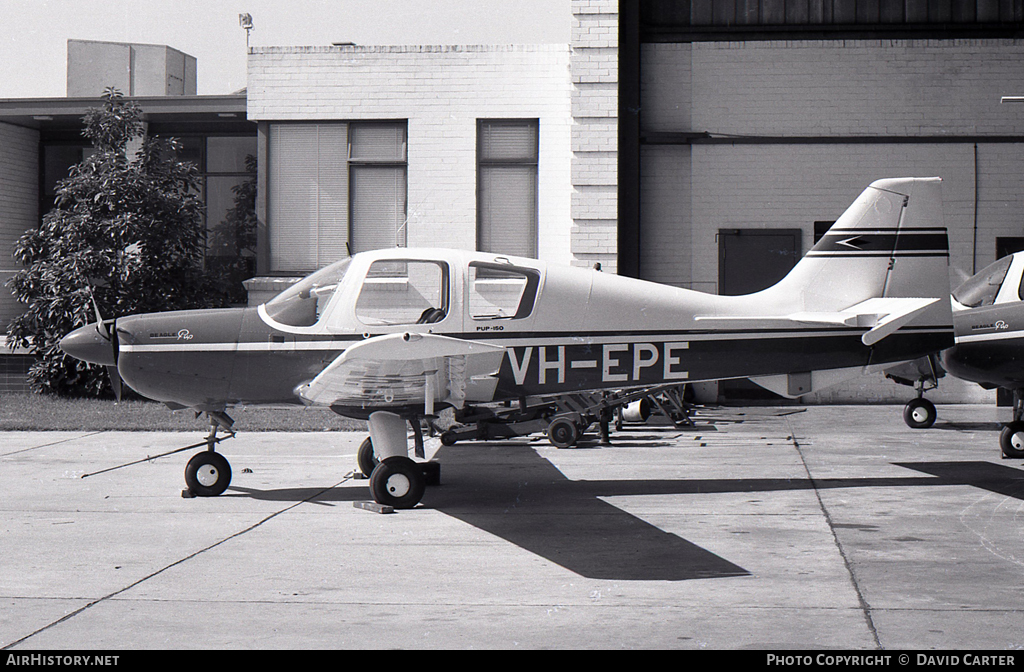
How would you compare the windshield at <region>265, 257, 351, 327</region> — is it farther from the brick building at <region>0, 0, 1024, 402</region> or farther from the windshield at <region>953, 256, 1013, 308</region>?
the brick building at <region>0, 0, 1024, 402</region>

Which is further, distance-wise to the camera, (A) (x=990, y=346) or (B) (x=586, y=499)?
(A) (x=990, y=346)

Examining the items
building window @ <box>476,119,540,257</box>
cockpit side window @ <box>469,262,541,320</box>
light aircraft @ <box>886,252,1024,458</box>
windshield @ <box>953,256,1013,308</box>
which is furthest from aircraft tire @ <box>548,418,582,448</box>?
building window @ <box>476,119,540,257</box>

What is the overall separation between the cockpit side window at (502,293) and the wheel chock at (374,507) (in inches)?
62.6

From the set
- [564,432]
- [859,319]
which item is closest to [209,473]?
[564,432]

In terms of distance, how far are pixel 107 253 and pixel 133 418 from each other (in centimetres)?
410

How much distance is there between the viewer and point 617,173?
51.9 feet

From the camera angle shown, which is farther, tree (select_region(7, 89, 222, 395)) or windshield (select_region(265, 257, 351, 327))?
tree (select_region(7, 89, 222, 395))

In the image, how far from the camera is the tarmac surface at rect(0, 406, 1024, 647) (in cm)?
449

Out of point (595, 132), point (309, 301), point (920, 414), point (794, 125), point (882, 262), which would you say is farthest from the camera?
point (794, 125)

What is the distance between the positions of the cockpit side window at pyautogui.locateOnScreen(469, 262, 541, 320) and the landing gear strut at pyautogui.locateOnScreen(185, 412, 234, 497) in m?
2.28

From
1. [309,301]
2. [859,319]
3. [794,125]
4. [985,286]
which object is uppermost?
[794,125]

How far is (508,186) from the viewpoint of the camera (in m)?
16.5
